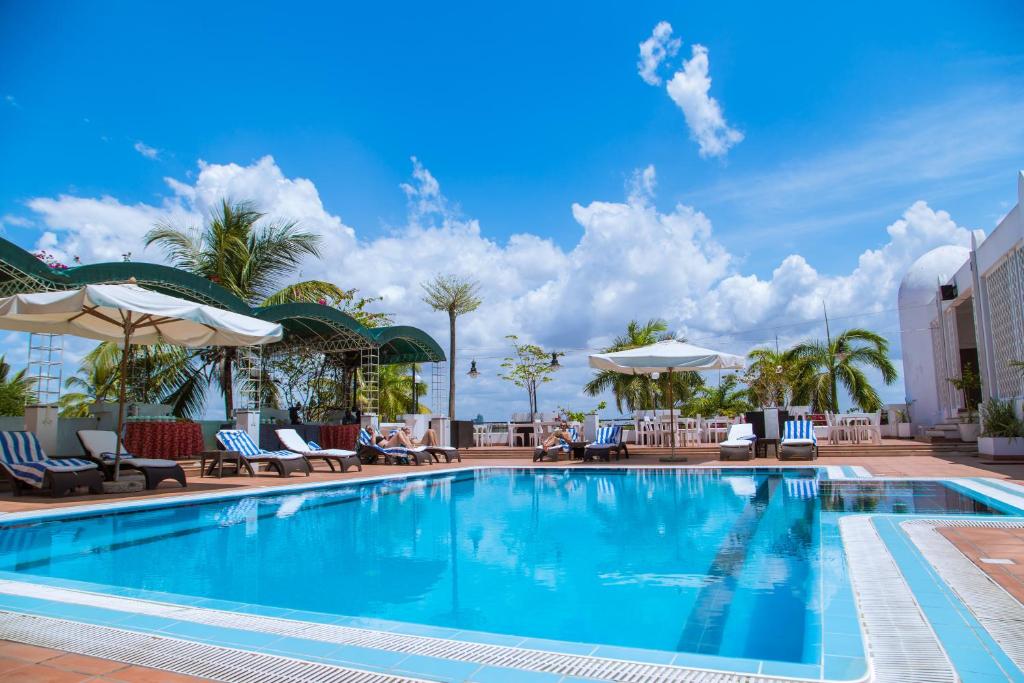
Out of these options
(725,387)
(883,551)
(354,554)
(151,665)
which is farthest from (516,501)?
(725,387)

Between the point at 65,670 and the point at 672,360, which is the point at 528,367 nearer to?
the point at 672,360

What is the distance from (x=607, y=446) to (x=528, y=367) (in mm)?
11596

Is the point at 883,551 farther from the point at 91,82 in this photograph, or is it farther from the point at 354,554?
the point at 91,82

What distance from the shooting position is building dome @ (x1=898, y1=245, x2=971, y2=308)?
2217 cm

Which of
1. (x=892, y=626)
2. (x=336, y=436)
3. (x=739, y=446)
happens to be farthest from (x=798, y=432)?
(x=892, y=626)

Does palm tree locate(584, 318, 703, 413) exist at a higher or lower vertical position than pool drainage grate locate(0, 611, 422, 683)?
higher

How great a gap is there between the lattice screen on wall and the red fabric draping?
14742 mm

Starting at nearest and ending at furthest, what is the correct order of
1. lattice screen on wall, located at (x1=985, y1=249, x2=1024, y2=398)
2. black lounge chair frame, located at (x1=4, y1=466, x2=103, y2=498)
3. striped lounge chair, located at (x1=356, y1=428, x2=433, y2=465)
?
black lounge chair frame, located at (x1=4, y1=466, x2=103, y2=498)
lattice screen on wall, located at (x1=985, y1=249, x2=1024, y2=398)
striped lounge chair, located at (x1=356, y1=428, x2=433, y2=465)

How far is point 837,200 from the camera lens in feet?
55.5

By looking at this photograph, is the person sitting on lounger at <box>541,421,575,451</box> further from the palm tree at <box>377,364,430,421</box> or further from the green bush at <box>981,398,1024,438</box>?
the palm tree at <box>377,364,430,421</box>

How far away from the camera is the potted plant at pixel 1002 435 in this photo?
12500 millimetres

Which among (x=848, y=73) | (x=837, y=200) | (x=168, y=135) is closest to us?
(x=848, y=73)

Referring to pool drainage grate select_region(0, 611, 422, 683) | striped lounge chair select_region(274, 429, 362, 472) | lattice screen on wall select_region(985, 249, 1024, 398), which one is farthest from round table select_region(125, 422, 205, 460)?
lattice screen on wall select_region(985, 249, 1024, 398)

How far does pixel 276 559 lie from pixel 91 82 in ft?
38.2
